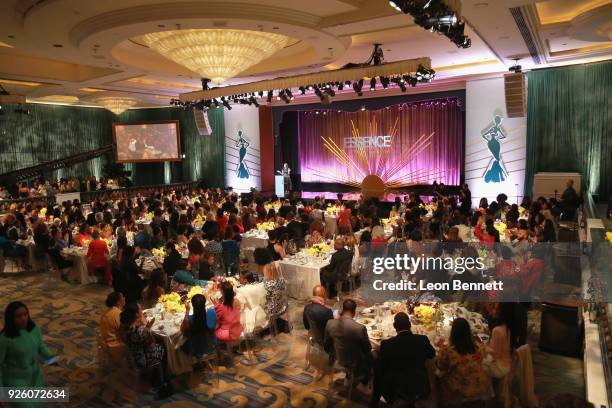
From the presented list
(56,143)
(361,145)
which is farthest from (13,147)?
(361,145)

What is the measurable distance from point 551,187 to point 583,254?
5.15m

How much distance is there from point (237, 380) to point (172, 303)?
45.0 inches

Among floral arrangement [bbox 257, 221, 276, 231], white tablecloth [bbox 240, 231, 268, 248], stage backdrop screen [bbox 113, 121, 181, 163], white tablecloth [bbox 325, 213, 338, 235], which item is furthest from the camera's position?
stage backdrop screen [bbox 113, 121, 181, 163]

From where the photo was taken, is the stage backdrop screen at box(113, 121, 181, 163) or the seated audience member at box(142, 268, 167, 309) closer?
the seated audience member at box(142, 268, 167, 309)

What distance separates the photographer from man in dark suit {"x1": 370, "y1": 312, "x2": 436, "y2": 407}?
3.75 metres

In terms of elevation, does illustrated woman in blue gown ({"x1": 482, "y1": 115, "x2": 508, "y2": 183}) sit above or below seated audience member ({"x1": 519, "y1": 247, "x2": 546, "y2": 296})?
above

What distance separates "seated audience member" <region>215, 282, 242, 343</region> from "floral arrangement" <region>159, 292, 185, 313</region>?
45 centimetres

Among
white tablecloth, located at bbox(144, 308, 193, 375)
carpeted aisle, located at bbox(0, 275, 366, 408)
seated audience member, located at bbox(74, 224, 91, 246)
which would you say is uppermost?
seated audience member, located at bbox(74, 224, 91, 246)

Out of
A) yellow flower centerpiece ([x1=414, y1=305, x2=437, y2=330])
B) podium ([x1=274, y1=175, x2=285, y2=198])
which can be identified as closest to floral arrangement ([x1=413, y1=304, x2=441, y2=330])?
yellow flower centerpiece ([x1=414, y1=305, x2=437, y2=330])

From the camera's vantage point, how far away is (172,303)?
531 cm

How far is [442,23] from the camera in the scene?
4.58 m

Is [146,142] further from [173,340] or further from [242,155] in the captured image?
[173,340]

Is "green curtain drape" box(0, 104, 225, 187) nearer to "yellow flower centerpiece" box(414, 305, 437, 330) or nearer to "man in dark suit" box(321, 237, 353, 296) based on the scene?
"man in dark suit" box(321, 237, 353, 296)

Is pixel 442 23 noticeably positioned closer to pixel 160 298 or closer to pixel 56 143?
pixel 160 298
